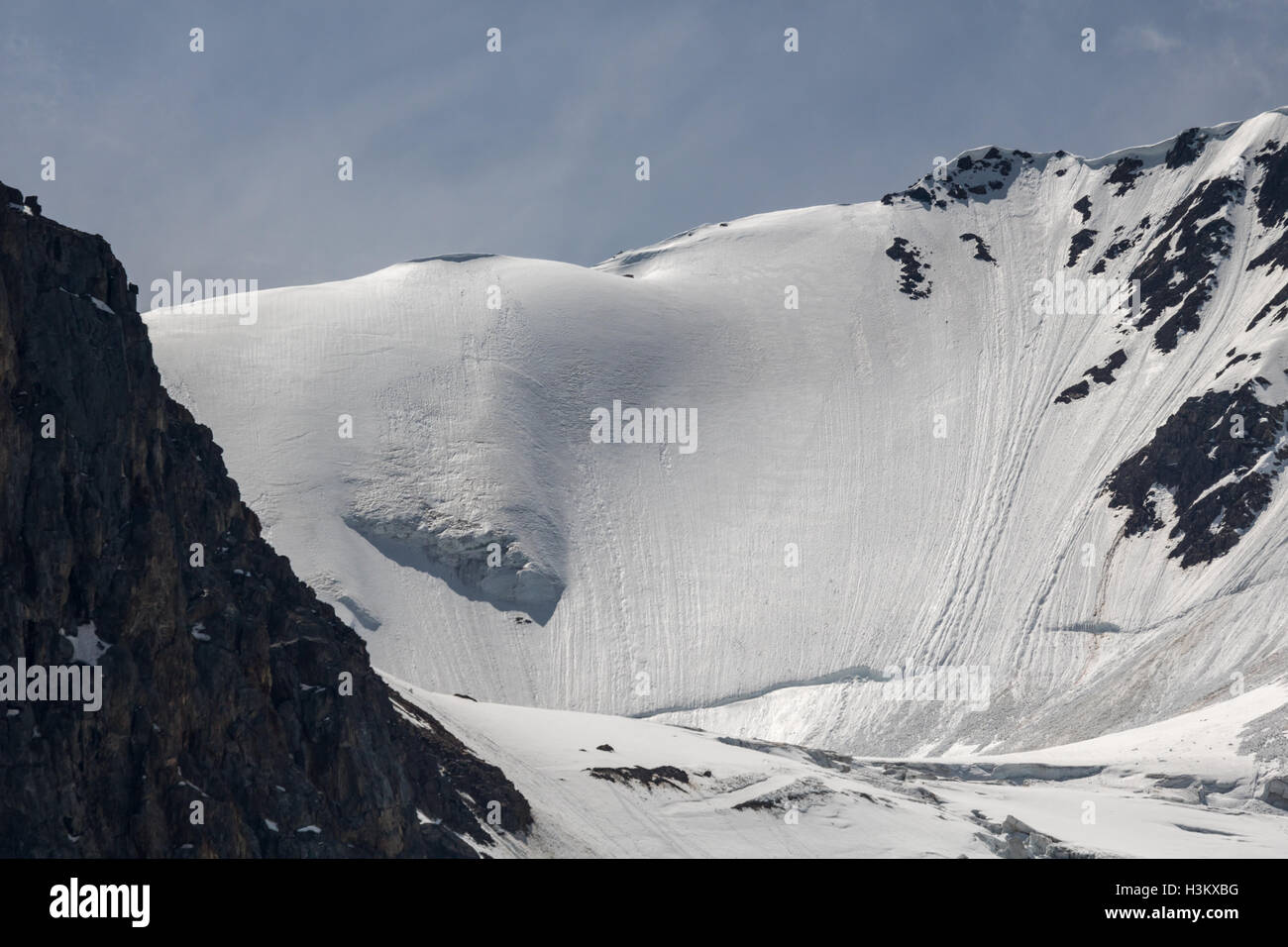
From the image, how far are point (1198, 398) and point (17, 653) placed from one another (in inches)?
4729

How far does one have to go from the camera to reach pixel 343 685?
2179 inches

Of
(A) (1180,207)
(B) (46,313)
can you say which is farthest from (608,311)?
(B) (46,313)

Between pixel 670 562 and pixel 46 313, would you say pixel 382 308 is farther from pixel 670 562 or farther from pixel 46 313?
pixel 46 313

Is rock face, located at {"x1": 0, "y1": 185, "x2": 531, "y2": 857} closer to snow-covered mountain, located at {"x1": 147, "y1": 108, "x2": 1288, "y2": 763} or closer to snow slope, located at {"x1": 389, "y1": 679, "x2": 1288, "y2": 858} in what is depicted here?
snow slope, located at {"x1": 389, "y1": 679, "x2": 1288, "y2": 858}

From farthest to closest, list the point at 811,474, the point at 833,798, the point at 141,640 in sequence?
the point at 811,474 → the point at 833,798 → the point at 141,640

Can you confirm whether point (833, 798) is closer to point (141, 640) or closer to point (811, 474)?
point (141, 640)

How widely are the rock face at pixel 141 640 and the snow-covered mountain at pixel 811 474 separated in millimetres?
68478

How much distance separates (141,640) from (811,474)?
11106cm

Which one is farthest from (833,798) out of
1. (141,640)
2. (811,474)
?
(811,474)

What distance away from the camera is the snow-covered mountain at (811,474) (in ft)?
416

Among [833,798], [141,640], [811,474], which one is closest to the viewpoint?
[141,640]

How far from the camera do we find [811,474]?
154 meters

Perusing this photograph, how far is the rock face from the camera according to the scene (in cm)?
4409

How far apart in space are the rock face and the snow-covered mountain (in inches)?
2696
